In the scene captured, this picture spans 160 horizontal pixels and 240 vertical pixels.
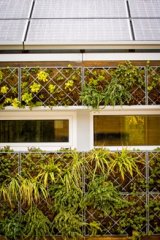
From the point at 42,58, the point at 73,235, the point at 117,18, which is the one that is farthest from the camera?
the point at 117,18

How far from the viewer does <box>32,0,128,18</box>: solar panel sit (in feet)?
24.7

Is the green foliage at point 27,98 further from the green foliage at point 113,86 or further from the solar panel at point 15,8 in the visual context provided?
the solar panel at point 15,8

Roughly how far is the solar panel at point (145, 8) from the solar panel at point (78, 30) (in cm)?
41

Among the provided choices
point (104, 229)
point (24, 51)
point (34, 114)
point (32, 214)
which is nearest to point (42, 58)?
point (24, 51)

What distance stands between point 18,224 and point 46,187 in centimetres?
78

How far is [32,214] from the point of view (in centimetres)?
654

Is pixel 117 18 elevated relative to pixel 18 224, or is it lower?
elevated

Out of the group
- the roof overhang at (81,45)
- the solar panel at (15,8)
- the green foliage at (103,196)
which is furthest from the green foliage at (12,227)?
the solar panel at (15,8)

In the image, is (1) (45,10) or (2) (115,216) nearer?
(2) (115,216)

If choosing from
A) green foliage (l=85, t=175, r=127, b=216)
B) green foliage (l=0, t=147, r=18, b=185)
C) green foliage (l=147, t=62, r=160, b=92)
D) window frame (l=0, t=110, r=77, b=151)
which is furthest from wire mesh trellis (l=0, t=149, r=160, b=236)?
green foliage (l=147, t=62, r=160, b=92)

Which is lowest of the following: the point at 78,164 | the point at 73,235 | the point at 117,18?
the point at 73,235

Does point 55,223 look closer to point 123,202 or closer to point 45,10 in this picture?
point 123,202

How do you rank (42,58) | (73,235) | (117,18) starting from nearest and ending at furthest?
(73,235)
(42,58)
(117,18)

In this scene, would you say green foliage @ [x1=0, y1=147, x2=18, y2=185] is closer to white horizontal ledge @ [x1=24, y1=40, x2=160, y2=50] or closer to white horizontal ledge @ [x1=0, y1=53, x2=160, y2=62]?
white horizontal ledge @ [x1=0, y1=53, x2=160, y2=62]
